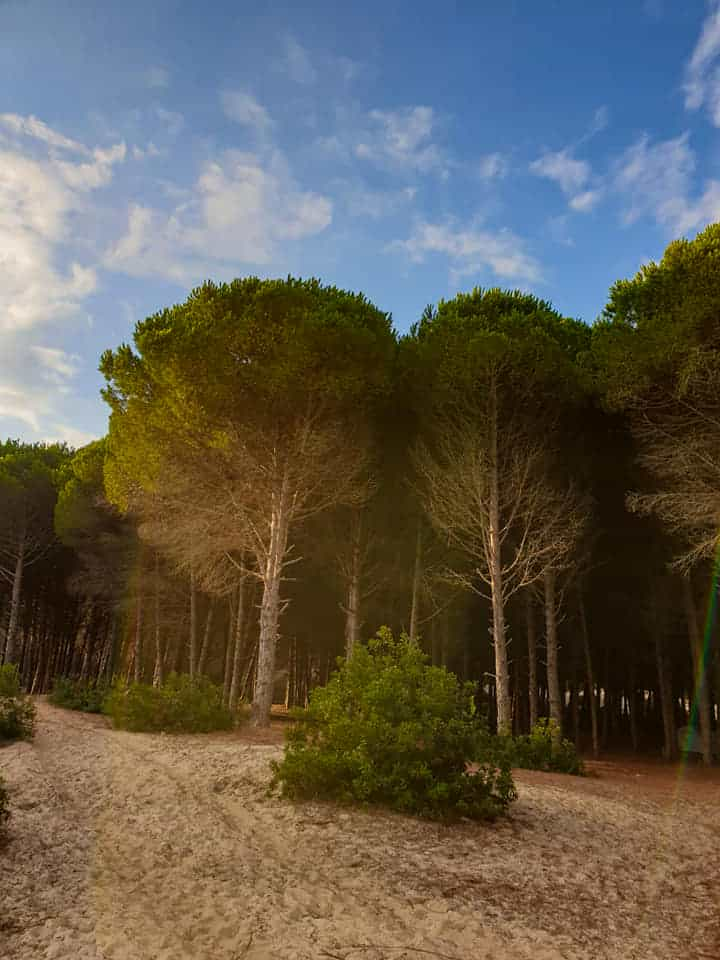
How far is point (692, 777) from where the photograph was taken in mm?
15898

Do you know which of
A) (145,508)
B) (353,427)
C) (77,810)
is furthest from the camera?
(145,508)

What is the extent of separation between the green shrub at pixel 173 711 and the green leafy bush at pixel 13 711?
2190 mm

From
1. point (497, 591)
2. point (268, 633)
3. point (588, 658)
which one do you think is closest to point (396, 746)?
point (497, 591)

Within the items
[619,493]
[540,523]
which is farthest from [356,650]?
[619,493]

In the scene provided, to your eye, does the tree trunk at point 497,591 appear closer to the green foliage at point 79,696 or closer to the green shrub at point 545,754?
the green shrub at point 545,754

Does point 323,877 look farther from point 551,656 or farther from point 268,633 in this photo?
point 551,656

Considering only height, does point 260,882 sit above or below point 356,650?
below

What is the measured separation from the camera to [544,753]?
13.5 m

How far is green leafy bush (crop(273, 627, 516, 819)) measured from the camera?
7.62m

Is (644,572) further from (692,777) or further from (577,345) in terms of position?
(577,345)

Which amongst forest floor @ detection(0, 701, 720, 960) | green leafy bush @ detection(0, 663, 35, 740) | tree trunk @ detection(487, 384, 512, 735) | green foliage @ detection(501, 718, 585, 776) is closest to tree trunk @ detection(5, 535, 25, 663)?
green leafy bush @ detection(0, 663, 35, 740)

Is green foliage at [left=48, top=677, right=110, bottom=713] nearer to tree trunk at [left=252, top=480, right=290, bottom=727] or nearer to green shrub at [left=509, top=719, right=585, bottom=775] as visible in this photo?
tree trunk at [left=252, top=480, right=290, bottom=727]

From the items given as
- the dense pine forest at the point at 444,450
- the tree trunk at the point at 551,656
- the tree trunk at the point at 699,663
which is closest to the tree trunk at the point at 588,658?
the dense pine forest at the point at 444,450

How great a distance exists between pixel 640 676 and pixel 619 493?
16.9 metres
